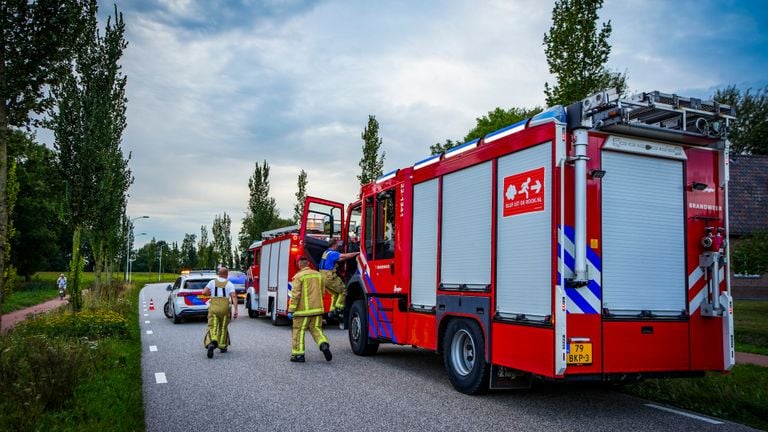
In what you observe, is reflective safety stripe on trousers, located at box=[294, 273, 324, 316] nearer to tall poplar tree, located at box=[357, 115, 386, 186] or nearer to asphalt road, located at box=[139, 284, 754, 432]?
asphalt road, located at box=[139, 284, 754, 432]

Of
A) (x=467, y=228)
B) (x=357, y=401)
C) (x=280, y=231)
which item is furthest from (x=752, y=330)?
(x=280, y=231)

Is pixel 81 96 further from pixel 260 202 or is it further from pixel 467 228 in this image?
pixel 260 202

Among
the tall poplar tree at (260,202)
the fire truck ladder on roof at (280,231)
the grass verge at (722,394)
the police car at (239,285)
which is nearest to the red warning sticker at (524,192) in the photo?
the grass verge at (722,394)

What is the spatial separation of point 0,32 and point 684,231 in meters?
10.1

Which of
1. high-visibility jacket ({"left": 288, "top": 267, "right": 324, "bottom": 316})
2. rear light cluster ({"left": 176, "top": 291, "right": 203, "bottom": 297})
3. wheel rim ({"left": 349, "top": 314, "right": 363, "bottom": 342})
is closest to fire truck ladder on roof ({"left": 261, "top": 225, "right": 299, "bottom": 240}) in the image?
rear light cluster ({"left": 176, "top": 291, "right": 203, "bottom": 297})

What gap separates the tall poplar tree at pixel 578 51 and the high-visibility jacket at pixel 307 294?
19.3ft

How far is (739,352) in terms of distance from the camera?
38.6 ft

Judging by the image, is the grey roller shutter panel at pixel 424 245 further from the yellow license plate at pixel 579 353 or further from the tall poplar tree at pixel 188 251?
the tall poplar tree at pixel 188 251

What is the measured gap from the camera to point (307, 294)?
10.9 meters

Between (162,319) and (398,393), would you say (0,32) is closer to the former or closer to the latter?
(398,393)

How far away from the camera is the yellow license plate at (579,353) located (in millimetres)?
6066

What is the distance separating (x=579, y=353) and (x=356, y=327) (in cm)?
608

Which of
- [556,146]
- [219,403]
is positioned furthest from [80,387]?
[556,146]

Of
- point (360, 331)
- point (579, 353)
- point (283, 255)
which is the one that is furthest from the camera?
point (283, 255)
